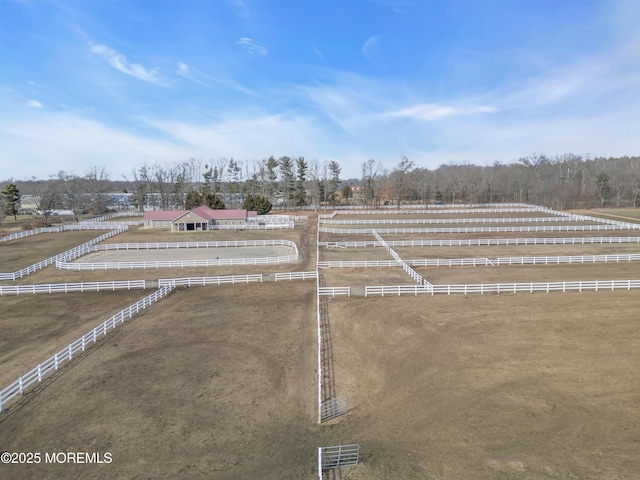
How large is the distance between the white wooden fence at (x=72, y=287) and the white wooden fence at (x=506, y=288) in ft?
58.2

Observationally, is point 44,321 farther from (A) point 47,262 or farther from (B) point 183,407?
(A) point 47,262

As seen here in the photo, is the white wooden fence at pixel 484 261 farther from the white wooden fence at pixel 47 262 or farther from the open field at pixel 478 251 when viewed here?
the white wooden fence at pixel 47 262

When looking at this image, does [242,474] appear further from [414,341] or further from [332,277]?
[332,277]

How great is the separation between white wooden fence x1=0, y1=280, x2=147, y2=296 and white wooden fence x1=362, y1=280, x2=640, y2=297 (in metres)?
17.7

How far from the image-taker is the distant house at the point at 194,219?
5969 centimetres

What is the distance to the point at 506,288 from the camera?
1048 inches

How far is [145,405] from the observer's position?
44.3ft

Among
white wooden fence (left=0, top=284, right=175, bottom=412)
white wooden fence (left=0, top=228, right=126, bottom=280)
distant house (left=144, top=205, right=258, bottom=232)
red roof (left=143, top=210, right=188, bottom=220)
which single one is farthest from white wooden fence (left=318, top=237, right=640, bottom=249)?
red roof (left=143, top=210, right=188, bottom=220)

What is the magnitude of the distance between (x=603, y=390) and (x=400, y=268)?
836 inches

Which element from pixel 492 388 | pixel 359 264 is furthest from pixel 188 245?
pixel 492 388

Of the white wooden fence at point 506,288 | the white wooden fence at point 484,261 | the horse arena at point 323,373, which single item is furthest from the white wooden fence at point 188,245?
the white wooden fence at point 506,288

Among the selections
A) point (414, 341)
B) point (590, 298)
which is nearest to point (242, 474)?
point (414, 341)

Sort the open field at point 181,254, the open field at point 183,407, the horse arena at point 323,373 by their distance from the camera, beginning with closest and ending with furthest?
1. the open field at point 183,407
2. the horse arena at point 323,373
3. the open field at point 181,254

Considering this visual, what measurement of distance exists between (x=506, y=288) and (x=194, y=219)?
4624 cm
